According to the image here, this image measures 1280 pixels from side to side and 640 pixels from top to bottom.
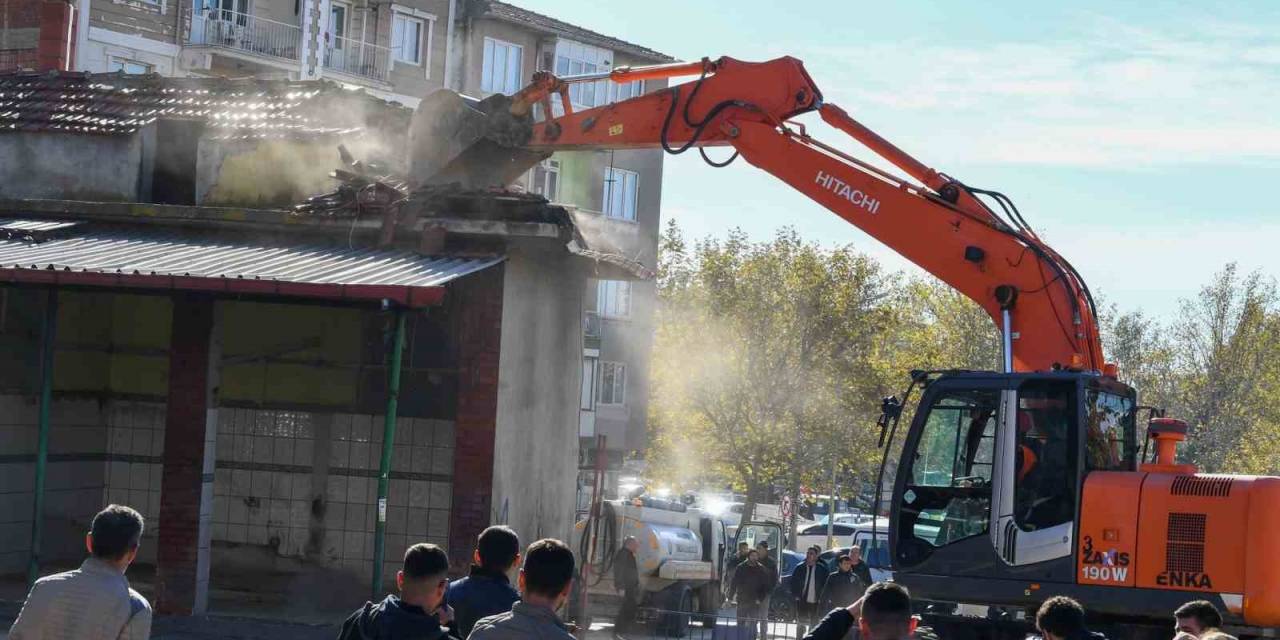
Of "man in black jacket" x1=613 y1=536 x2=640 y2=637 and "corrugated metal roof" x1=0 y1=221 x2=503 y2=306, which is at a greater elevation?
"corrugated metal roof" x1=0 y1=221 x2=503 y2=306

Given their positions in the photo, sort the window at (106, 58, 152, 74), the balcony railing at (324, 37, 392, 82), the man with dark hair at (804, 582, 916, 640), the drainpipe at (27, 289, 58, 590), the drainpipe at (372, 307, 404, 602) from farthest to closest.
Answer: the balcony railing at (324, 37, 392, 82), the window at (106, 58, 152, 74), the drainpipe at (27, 289, 58, 590), the drainpipe at (372, 307, 404, 602), the man with dark hair at (804, 582, 916, 640)

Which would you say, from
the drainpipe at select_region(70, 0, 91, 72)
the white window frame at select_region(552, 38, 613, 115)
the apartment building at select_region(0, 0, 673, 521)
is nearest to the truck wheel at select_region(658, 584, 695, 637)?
the apartment building at select_region(0, 0, 673, 521)

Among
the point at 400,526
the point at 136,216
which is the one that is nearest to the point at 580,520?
A: the point at 400,526

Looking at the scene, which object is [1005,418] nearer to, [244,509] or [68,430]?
[244,509]

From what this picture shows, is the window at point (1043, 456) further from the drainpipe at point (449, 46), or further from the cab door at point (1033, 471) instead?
the drainpipe at point (449, 46)

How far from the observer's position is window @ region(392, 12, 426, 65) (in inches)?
1754

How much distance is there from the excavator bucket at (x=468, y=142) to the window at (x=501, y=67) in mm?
30840

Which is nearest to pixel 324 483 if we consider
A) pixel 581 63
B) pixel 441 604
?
pixel 441 604

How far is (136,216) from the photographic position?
639 inches

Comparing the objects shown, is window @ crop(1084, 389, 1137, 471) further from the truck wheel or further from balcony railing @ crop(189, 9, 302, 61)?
balcony railing @ crop(189, 9, 302, 61)

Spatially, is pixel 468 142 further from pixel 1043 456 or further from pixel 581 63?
pixel 581 63

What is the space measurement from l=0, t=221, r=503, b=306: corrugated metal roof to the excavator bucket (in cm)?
104

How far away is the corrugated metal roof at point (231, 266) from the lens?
1312 cm

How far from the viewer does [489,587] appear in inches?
277
